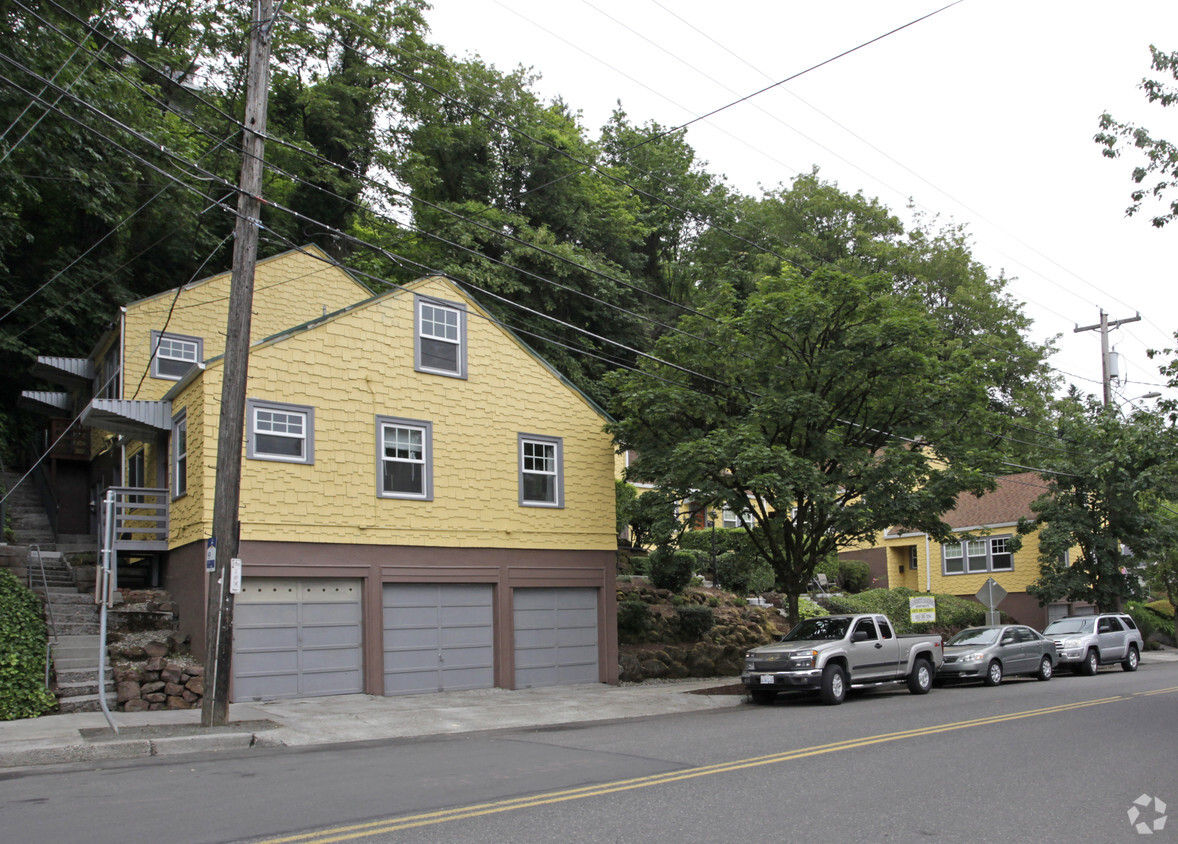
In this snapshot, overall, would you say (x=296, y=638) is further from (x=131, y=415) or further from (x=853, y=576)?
(x=853, y=576)

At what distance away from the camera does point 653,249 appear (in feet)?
158

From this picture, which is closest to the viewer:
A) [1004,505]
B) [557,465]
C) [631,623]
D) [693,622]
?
[557,465]

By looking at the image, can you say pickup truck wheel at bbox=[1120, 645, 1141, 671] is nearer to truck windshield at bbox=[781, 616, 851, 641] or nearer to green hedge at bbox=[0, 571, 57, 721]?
truck windshield at bbox=[781, 616, 851, 641]

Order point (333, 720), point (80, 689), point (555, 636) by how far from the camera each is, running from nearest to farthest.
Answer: point (333, 720) < point (80, 689) < point (555, 636)

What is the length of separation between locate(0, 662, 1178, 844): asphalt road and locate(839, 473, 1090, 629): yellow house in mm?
26780

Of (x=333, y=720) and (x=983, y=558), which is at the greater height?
(x=983, y=558)

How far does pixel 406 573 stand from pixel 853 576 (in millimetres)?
26195

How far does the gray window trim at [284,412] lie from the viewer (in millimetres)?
17469

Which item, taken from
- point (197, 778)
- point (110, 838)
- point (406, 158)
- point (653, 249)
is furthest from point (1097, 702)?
point (653, 249)

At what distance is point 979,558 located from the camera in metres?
40.6

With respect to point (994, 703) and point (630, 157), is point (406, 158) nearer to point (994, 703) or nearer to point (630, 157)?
point (630, 157)

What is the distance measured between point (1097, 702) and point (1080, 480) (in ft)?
55.7

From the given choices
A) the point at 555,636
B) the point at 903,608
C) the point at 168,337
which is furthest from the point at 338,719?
the point at 903,608

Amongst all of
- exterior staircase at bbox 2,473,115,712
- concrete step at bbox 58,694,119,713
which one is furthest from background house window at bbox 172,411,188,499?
concrete step at bbox 58,694,119,713
